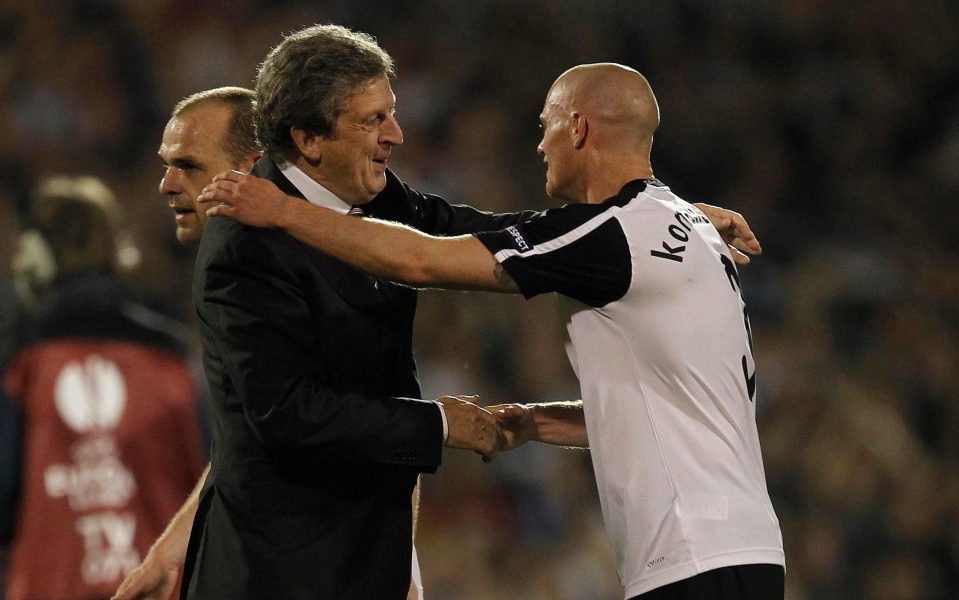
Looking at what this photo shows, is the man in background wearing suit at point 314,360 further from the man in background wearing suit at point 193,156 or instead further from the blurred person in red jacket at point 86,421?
the blurred person in red jacket at point 86,421

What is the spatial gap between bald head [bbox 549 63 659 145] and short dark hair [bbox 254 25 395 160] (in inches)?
A: 20.6

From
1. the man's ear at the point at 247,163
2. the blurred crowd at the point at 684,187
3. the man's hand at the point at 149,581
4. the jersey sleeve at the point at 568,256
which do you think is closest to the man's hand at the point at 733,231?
the jersey sleeve at the point at 568,256

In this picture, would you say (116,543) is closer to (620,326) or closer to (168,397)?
(168,397)

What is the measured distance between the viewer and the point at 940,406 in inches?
323

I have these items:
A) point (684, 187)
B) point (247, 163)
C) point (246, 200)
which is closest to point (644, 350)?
point (246, 200)

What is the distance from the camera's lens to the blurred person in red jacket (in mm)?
4430

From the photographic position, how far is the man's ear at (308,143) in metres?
3.04

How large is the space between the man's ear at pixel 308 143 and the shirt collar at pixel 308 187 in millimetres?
49

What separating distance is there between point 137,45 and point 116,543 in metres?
4.40

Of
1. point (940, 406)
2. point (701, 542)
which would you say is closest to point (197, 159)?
point (701, 542)

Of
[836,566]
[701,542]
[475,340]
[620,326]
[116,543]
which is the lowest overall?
[836,566]

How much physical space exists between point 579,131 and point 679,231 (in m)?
0.36

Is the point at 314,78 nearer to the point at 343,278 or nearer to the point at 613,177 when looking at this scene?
the point at 343,278

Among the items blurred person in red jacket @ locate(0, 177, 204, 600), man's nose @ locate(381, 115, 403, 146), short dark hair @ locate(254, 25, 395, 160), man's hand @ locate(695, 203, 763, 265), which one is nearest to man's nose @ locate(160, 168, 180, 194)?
short dark hair @ locate(254, 25, 395, 160)
